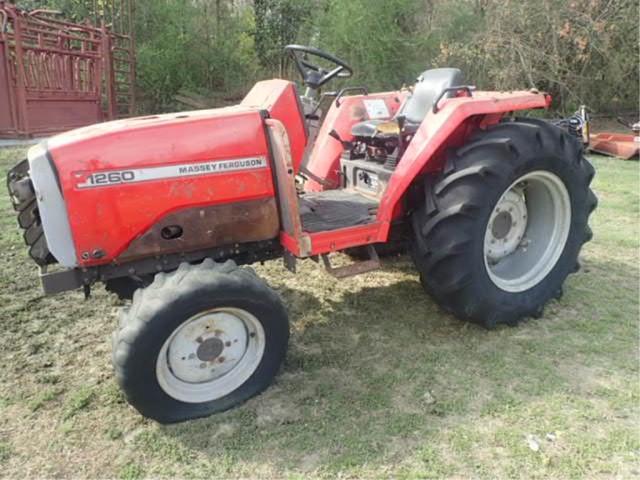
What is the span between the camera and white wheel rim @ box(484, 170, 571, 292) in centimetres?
306

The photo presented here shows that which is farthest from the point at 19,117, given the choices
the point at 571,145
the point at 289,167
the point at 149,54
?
the point at 571,145

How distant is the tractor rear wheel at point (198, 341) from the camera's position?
2.06 m

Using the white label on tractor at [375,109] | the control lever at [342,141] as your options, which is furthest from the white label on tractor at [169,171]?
the white label on tractor at [375,109]

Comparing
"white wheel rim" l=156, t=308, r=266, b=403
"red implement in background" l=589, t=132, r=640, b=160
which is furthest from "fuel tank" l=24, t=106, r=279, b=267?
"red implement in background" l=589, t=132, r=640, b=160

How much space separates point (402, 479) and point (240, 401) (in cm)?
75

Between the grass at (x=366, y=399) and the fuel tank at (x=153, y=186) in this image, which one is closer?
the grass at (x=366, y=399)

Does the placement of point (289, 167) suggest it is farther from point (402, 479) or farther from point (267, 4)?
point (267, 4)

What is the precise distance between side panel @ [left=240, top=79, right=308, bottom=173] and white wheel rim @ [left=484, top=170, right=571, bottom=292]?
1.14m

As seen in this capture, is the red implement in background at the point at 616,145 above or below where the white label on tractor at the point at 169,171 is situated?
below

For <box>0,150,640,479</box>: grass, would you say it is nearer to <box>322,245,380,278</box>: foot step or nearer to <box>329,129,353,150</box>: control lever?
<box>322,245,380,278</box>: foot step

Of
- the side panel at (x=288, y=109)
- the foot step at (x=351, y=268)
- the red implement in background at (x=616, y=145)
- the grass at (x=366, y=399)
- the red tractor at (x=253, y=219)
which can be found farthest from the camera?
the red implement in background at (x=616, y=145)

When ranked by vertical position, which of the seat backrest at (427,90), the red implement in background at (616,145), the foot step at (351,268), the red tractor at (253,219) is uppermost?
the seat backrest at (427,90)

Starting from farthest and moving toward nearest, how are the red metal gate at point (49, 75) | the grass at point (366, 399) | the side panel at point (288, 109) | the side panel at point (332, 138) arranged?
the red metal gate at point (49, 75)
the side panel at point (332, 138)
the side panel at point (288, 109)
the grass at point (366, 399)

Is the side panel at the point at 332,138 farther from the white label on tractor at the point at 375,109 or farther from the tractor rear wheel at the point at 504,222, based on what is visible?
the tractor rear wheel at the point at 504,222
